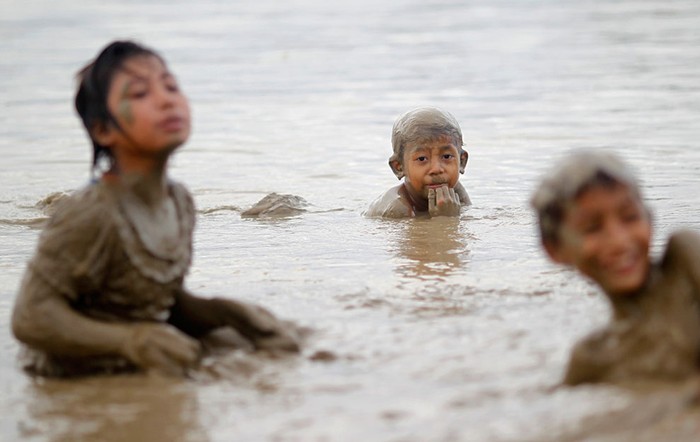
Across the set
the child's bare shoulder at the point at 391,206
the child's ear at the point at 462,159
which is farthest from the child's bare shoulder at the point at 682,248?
the child's ear at the point at 462,159

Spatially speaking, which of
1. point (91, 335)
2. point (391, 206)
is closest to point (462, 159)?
point (391, 206)

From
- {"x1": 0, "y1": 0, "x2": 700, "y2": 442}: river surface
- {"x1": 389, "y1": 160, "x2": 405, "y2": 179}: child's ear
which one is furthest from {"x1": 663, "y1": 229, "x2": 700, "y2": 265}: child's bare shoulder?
{"x1": 389, "y1": 160, "x2": 405, "y2": 179}: child's ear

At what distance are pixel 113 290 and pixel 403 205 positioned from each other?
3.96 meters

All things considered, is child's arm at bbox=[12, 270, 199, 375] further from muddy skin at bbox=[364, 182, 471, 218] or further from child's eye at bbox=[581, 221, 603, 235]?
muddy skin at bbox=[364, 182, 471, 218]

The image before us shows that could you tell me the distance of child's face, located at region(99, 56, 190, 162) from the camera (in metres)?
4.71

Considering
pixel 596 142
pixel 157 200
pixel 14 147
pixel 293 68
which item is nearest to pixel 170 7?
pixel 293 68

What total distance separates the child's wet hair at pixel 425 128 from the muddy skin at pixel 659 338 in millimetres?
4486

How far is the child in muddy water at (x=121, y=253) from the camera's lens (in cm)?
462

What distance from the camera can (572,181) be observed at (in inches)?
156

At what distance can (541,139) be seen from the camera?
36.8 ft

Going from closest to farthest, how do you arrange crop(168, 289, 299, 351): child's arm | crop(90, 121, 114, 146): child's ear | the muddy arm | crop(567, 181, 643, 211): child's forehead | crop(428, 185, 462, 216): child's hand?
crop(567, 181, 643, 211): child's forehead < the muddy arm < crop(90, 121, 114, 146): child's ear < crop(168, 289, 299, 351): child's arm < crop(428, 185, 462, 216): child's hand

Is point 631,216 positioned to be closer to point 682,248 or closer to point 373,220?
point 682,248

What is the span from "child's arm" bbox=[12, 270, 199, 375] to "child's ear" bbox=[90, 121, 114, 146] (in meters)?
0.58

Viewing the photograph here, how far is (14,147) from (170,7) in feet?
56.7
